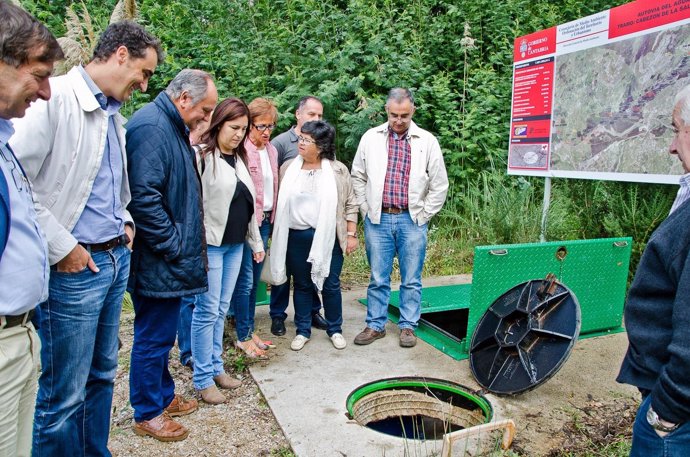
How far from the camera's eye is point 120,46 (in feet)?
7.66

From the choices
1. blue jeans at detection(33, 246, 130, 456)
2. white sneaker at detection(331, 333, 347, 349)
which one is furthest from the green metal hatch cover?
blue jeans at detection(33, 246, 130, 456)

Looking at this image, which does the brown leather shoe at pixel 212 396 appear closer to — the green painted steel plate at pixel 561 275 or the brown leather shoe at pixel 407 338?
the brown leather shoe at pixel 407 338

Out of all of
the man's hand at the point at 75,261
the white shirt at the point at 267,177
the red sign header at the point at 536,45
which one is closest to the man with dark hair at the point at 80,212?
the man's hand at the point at 75,261

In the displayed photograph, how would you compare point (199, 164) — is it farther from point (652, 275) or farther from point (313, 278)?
point (652, 275)

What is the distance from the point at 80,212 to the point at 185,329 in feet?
6.37

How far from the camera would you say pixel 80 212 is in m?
2.24

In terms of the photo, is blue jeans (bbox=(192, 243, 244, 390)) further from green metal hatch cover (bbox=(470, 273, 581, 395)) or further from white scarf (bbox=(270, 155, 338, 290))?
green metal hatch cover (bbox=(470, 273, 581, 395))

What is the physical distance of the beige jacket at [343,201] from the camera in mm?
4421

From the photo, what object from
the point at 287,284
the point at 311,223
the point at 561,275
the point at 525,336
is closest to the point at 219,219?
the point at 311,223

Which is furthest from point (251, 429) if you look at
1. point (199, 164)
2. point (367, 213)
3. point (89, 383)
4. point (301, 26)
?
point (301, 26)

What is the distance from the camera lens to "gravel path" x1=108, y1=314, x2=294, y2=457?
3057mm

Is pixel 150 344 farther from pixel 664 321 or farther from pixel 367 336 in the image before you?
pixel 664 321

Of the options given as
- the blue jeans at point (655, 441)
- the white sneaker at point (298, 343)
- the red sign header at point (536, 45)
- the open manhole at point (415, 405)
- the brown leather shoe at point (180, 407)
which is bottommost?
the open manhole at point (415, 405)

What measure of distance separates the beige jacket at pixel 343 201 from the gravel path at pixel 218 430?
4.44 ft
